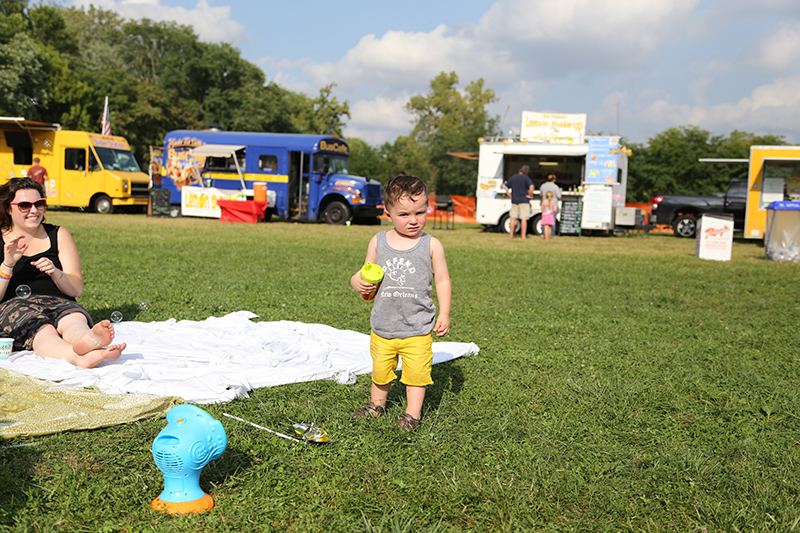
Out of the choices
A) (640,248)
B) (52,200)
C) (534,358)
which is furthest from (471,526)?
(52,200)

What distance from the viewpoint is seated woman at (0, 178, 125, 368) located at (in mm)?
4023

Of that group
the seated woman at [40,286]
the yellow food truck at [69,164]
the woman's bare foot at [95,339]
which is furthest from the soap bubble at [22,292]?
the yellow food truck at [69,164]

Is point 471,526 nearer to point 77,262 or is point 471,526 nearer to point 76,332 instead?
point 76,332

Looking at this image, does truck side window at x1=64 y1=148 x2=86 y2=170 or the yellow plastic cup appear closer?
the yellow plastic cup

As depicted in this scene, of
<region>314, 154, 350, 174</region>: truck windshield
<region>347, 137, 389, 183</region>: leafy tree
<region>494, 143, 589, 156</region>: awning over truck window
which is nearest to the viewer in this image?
<region>494, 143, 589, 156</region>: awning over truck window

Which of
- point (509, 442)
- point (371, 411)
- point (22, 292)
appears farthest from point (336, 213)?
point (509, 442)

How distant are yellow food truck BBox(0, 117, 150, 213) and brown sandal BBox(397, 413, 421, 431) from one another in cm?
2101

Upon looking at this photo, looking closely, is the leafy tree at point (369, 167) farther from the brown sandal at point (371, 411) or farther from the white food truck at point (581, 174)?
the brown sandal at point (371, 411)

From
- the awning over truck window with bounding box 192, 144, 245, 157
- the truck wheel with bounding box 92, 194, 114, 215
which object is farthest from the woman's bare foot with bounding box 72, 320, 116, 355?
the truck wheel with bounding box 92, 194, 114, 215

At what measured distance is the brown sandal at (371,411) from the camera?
11.0 ft

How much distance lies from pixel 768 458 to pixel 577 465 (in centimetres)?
95

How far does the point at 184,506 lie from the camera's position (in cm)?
230

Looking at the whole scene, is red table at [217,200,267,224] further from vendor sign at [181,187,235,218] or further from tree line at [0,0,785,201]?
tree line at [0,0,785,201]

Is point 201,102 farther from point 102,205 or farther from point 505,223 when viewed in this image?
point 505,223
